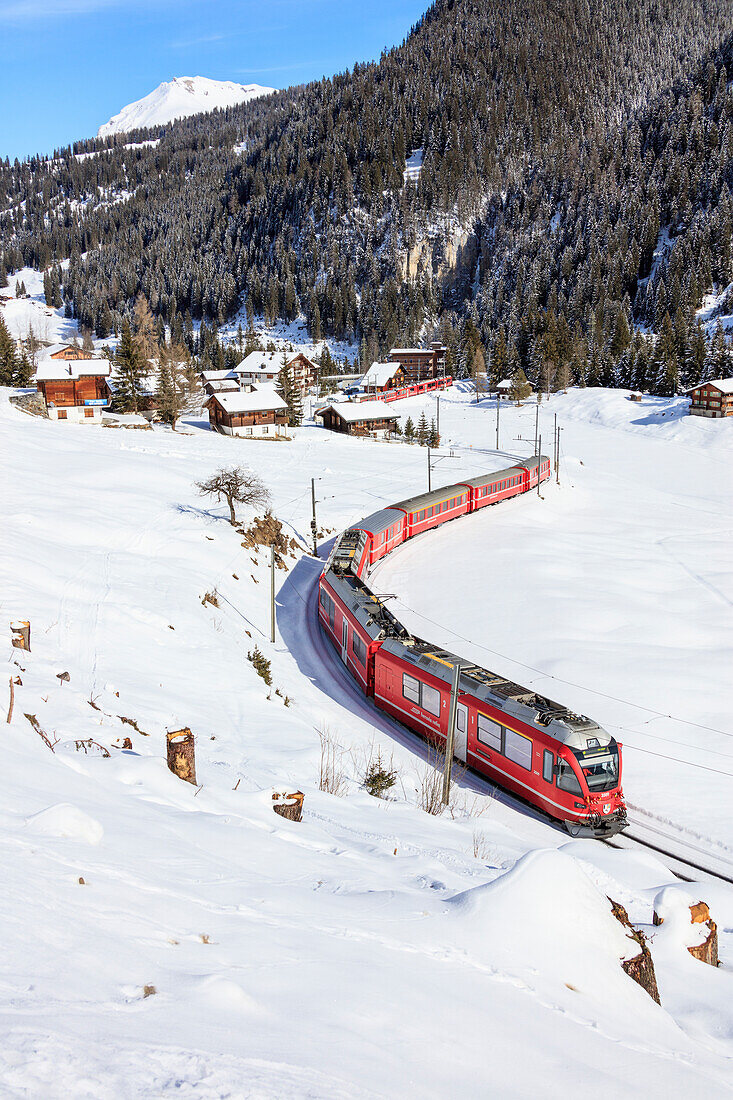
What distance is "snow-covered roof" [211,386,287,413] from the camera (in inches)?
2938

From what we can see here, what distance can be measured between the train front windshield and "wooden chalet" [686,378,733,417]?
232 ft

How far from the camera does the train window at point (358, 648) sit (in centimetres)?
2403

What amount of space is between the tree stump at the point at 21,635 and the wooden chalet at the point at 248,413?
59414mm

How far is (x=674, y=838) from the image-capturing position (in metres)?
16.1

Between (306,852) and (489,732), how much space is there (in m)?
10.9

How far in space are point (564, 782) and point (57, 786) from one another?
40.1ft

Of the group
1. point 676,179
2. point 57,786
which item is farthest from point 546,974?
point 676,179

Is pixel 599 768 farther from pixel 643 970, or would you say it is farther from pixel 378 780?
pixel 643 970

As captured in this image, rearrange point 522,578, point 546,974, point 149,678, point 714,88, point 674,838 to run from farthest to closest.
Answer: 1. point 714,88
2. point 522,578
3. point 149,678
4. point 674,838
5. point 546,974

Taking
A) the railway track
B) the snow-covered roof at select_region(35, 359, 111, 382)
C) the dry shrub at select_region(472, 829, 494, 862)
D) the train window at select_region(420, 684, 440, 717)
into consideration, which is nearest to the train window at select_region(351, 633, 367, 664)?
the train window at select_region(420, 684, 440, 717)

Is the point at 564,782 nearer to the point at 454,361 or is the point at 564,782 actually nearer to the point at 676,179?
the point at 454,361

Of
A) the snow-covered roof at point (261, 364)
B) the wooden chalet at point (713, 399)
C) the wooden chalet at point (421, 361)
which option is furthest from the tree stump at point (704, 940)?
the wooden chalet at point (421, 361)

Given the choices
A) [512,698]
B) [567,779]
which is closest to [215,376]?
[512,698]

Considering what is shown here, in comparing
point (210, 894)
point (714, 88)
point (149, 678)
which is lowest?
point (149, 678)
